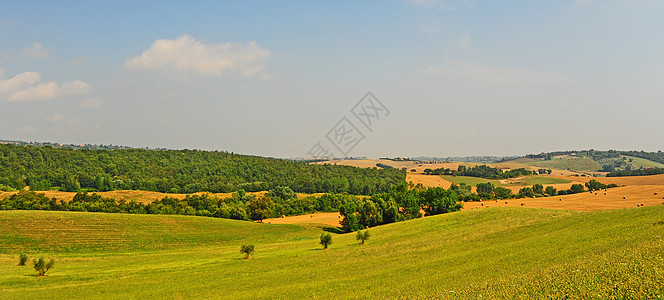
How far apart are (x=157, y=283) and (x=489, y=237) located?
130 ft

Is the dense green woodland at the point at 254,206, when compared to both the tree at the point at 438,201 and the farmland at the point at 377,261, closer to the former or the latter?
the tree at the point at 438,201

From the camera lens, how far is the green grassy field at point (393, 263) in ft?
61.8

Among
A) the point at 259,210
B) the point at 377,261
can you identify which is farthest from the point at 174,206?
the point at 377,261

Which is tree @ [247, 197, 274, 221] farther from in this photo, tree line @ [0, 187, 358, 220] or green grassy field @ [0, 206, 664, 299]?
green grassy field @ [0, 206, 664, 299]

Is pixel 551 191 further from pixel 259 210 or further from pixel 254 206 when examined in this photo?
pixel 254 206

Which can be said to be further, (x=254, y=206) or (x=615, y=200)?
(x=254, y=206)

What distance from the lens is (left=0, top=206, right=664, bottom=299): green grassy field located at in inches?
742

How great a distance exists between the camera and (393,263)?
38.4 metres

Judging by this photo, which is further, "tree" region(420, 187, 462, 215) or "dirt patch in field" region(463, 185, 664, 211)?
"tree" region(420, 187, 462, 215)

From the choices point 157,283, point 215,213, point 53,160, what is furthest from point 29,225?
point 53,160

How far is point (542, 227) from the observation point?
4703cm

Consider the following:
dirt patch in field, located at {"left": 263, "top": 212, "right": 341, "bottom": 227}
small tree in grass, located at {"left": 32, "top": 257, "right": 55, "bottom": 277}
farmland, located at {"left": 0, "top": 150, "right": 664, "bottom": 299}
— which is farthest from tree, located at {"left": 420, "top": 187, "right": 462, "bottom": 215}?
small tree in grass, located at {"left": 32, "top": 257, "right": 55, "bottom": 277}

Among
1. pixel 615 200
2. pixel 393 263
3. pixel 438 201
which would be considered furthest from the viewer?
pixel 438 201

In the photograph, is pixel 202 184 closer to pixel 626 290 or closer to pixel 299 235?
pixel 299 235
